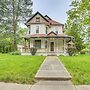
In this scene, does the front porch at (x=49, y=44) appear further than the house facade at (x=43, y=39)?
No

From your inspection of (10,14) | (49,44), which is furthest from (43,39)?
(10,14)

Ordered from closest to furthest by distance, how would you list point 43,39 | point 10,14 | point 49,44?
point 43,39
point 49,44
point 10,14

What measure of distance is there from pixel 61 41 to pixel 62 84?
26313mm

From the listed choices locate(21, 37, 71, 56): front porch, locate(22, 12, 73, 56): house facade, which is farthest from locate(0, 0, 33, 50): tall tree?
locate(21, 37, 71, 56): front porch

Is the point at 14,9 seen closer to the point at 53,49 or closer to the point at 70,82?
the point at 53,49

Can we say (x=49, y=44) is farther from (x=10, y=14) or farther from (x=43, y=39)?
(x=10, y=14)

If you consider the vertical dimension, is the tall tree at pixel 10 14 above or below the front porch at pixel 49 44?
above

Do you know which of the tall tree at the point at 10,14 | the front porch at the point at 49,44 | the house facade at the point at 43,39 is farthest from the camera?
the tall tree at the point at 10,14

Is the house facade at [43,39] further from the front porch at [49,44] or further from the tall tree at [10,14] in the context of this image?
the tall tree at [10,14]

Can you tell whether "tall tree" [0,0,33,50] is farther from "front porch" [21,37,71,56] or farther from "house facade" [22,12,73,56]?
"front porch" [21,37,71,56]

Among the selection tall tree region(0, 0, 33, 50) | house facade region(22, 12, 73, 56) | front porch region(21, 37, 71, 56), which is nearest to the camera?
front porch region(21, 37, 71, 56)

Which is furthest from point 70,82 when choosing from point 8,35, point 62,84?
point 8,35

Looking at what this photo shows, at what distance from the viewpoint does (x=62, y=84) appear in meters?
7.25

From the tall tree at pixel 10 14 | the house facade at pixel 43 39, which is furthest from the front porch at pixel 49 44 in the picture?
the tall tree at pixel 10 14
